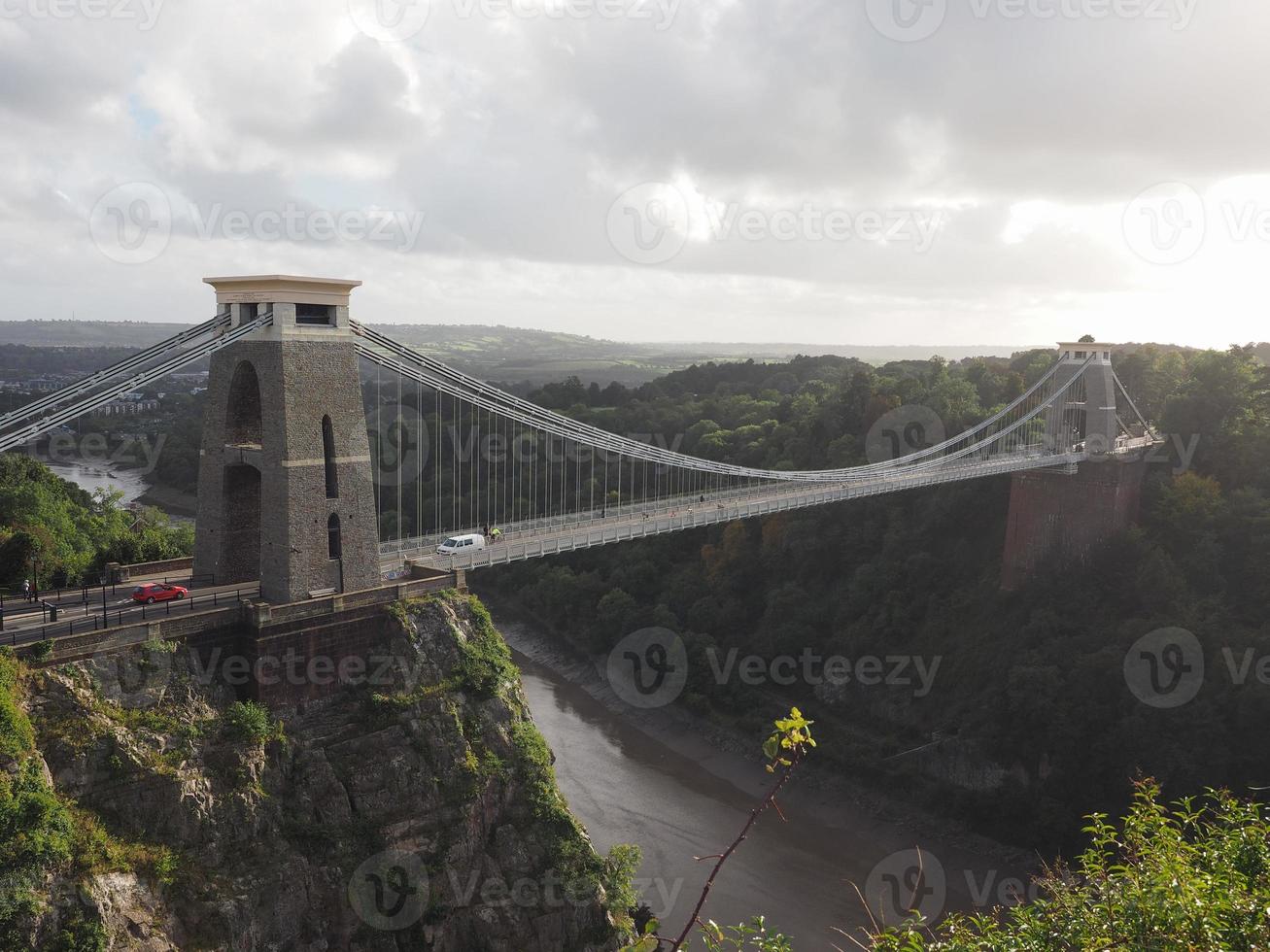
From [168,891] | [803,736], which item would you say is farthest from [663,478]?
[803,736]

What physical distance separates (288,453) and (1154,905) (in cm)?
1303

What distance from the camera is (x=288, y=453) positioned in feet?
48.9

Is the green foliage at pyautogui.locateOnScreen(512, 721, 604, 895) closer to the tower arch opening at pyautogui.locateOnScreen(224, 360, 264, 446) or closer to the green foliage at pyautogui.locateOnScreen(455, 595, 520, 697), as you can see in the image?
the green foliage at pyautogui.locateOnScreen(455, 595, 520, 697)

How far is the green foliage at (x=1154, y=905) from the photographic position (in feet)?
16.5

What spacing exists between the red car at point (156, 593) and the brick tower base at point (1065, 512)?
80.3ft

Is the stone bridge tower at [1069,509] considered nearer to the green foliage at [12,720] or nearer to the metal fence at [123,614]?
the metal fence at [123,614]

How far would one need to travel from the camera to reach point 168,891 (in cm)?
1201

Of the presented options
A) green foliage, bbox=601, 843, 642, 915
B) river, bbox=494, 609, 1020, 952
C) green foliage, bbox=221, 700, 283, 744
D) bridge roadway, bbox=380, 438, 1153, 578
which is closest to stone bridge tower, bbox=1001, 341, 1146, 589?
bridge roadway, bbox=380, 438, 1153, 578

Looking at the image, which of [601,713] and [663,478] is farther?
[663,478]

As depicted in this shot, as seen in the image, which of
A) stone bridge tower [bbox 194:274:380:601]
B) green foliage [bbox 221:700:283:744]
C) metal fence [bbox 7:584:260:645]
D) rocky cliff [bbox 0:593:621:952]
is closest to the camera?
rocky cliff [bbox 0:593:621:952]

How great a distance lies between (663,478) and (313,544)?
31216 mm

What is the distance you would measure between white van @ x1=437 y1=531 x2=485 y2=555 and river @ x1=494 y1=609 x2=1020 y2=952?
331 inches

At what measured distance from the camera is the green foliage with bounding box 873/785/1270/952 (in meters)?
5.04

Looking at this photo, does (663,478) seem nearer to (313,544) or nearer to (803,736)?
(313,544)
